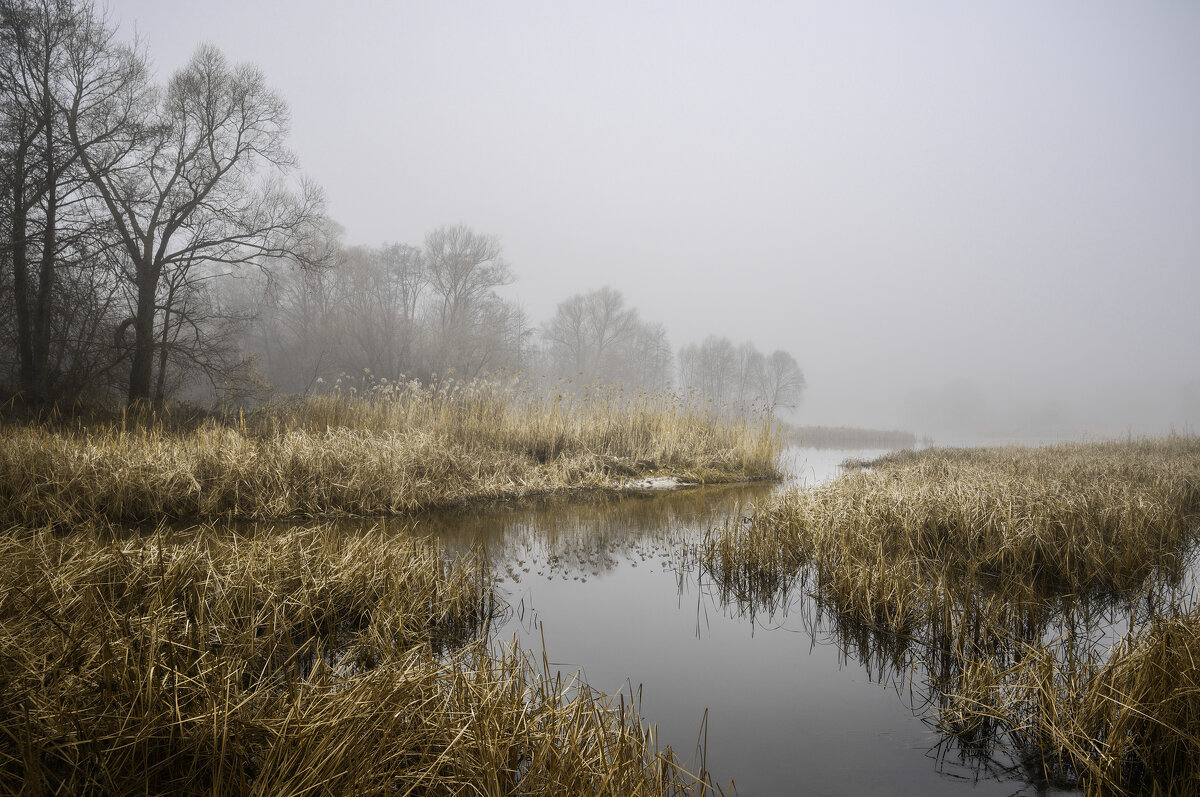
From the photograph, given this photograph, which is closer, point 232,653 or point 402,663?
point 402,663

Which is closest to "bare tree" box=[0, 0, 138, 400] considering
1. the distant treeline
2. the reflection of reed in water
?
the reflection of reed in water

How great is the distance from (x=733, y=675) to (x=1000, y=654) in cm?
136

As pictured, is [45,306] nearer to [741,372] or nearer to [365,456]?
[365,456]

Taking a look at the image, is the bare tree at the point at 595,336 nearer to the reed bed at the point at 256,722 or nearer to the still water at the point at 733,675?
the still water at the point at 733,675

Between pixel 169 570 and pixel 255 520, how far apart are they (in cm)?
344

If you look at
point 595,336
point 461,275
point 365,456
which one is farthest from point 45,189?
point 595,336

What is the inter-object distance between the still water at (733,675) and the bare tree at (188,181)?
12547 mm

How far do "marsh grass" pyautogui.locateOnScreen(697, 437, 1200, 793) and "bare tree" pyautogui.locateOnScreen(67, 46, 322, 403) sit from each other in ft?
46.3

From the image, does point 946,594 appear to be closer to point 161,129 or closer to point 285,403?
point 285,403

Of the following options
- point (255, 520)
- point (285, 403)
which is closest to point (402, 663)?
point (255, 520)

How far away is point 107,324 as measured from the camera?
12.5 meters

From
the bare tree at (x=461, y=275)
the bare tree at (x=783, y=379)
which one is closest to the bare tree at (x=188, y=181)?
the bare tree at (x=461, y=275)

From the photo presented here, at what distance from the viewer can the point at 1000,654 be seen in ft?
9.46

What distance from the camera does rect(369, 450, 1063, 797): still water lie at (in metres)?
2.10
